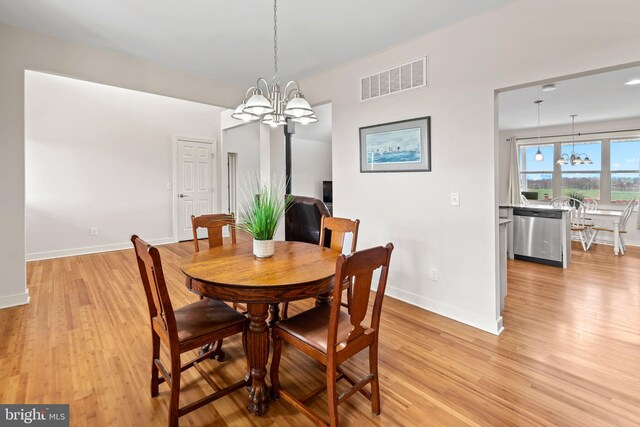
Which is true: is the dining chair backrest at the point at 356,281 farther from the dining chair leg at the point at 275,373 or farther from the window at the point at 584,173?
the window at the point at 584,173

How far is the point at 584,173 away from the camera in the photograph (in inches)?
265

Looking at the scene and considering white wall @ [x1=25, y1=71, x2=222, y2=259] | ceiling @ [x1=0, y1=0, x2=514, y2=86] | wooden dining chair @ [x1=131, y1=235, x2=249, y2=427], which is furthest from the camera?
white wall @ [x1=25, y1=71, x2=222, y2=259]

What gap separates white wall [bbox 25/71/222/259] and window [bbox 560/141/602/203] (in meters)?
8.32

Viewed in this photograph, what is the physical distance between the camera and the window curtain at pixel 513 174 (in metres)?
7.63

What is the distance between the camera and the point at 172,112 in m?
6.00

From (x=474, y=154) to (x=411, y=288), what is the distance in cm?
143

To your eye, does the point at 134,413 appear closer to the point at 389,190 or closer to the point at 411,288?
the point at 411,288

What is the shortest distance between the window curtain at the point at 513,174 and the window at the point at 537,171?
21cm

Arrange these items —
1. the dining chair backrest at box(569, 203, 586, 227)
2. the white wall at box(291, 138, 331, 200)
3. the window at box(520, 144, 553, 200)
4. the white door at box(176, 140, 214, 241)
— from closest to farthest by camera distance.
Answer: the dining chair backrest at box(569, 203, 586, 227) < the white door at box(176, 140, 214, 241) < the window at box(520, 144, 553, 200) < the white wall at box(291, 138, 331, 200)

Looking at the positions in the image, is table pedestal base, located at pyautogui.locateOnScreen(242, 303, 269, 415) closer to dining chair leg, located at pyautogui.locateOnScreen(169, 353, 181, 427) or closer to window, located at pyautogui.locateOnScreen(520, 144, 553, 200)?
dining chair leg, located at pyautogui.locateOnScreen(169, 353, 181, 427)

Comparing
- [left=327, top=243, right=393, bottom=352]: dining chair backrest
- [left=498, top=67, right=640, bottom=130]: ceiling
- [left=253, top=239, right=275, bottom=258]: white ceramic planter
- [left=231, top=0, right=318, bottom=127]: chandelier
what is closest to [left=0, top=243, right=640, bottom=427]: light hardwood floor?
[left=327, top=243, right=393, bottom=352]: dining chair backrest

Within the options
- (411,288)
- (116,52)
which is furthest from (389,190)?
(116,52)

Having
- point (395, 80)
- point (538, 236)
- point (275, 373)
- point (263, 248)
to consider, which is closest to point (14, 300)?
point (263, 248)

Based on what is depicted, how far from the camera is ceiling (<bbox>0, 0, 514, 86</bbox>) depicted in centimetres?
235
